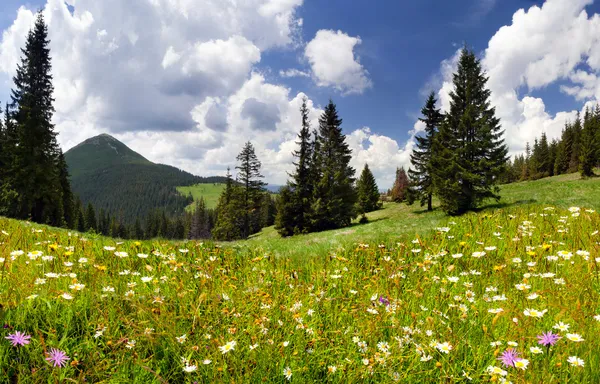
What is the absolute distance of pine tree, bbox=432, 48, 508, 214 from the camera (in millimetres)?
25188

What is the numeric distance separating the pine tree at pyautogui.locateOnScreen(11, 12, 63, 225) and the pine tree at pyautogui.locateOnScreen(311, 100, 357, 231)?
30.5m

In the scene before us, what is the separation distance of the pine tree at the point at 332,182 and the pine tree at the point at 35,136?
30512mm

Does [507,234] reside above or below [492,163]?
below

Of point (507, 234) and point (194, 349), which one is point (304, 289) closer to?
point (194, 349)

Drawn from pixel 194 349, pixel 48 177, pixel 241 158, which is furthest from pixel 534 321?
pixel 241 158

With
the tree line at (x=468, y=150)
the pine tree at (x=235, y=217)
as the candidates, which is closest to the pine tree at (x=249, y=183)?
the pine tree at (x=235, y=217)

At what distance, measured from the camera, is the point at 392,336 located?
2.33 metres

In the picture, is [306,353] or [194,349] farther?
[306,353]

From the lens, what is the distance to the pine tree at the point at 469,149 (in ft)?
82.6

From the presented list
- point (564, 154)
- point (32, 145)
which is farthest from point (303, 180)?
point (564, 154)

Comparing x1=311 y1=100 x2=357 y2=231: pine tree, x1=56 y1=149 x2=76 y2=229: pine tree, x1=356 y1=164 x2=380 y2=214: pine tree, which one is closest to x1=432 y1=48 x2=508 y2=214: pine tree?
x1=311 y1=100 x2=357 y2=231: pine tree

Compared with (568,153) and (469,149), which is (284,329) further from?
(568,153)

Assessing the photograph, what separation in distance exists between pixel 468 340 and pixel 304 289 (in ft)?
5.43

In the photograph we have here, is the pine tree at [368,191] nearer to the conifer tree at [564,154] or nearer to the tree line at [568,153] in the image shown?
the tree line at [568,153]
